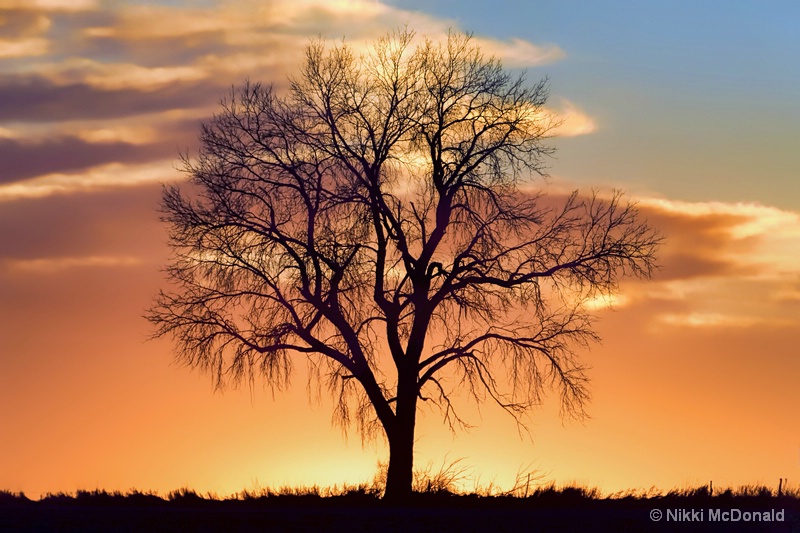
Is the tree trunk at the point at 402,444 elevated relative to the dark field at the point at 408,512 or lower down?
elevated

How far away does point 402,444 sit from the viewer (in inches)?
1045

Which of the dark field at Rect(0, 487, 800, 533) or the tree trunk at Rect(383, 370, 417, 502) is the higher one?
the tree trunk at Rect(383, 370, 417, 502)

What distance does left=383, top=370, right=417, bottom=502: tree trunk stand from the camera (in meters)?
26.3

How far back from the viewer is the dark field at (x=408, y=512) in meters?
20.4

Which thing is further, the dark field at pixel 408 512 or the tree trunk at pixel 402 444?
the tree trunk at pixel 402 444

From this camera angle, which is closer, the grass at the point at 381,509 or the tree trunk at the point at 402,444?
the grass at the point at 381,509

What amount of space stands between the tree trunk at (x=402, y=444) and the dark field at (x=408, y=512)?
0.74 m

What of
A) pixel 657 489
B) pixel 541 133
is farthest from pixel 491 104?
pixel 657 489

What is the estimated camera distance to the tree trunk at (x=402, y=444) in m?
26.3

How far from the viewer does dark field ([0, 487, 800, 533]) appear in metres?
20.4

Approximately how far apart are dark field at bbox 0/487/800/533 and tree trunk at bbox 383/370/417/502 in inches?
29.3

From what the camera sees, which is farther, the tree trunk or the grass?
the tree trunk

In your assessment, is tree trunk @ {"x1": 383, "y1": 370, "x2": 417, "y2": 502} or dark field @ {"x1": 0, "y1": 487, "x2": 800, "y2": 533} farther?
tree trunk @ {"x1": 383, "y1": 370, "x2": 417, "y2": 502}

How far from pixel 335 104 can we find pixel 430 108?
7.66 ft
